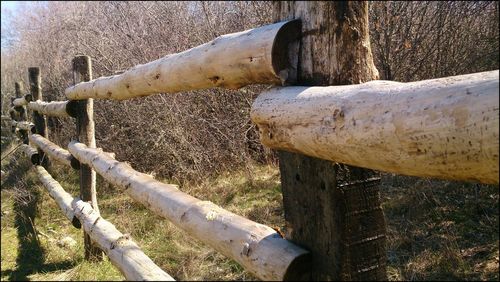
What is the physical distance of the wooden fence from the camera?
3.84ft

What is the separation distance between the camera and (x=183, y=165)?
18.9ft

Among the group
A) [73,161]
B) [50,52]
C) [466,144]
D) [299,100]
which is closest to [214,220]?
[299,100]

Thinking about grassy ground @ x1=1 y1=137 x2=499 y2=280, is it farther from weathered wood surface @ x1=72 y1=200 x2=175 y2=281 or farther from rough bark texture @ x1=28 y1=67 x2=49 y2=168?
rough bark texture @ x1=28 y1=67 x2=49 y2=168

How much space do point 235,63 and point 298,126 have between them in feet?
1.51

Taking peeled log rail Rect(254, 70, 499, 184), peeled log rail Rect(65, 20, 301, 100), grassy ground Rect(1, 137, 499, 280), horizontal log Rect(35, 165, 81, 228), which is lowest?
grassy ground Rect(1, 137, 499, 280)

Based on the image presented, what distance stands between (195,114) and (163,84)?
11.1ft

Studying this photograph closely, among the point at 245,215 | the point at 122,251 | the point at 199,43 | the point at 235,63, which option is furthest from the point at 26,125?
the point at 235,63

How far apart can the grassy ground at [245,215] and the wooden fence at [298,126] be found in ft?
2.54

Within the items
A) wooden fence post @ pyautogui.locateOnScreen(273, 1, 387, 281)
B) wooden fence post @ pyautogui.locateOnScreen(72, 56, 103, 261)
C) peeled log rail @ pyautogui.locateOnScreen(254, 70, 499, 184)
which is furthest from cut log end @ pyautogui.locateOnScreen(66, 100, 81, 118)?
peeled log rail @ pyautogui.locateOnScreen(254, 70, 499, 184)

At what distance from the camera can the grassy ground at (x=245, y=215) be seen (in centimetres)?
327

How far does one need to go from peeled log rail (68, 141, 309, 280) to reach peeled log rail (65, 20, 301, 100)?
1.92 feet

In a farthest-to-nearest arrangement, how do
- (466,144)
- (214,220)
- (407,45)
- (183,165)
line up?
(183,165), (407,45), (214,220), (466,144)

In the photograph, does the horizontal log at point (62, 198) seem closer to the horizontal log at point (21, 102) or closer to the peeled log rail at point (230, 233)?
the peeled log rail at point (230, 233)

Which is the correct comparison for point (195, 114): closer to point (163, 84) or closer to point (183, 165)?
point (183, 165)
